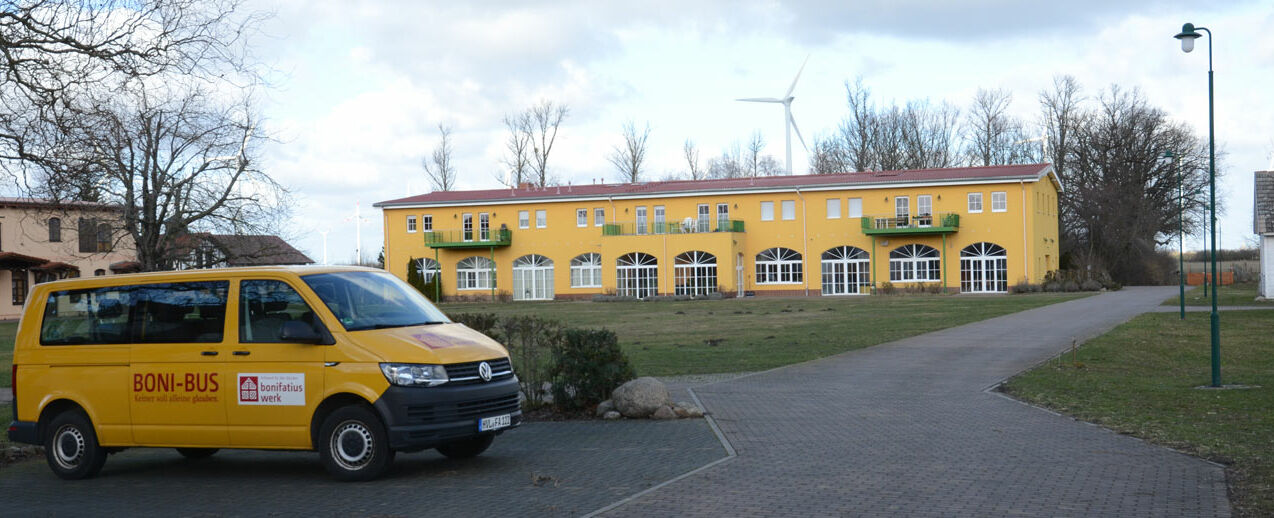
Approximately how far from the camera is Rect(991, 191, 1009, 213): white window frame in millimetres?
58406

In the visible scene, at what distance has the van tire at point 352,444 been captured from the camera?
9.17 meters

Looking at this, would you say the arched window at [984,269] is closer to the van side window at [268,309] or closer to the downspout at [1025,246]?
the downspout at [1025,246]

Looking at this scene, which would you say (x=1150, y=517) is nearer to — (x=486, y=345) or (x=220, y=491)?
(x=486, y=345)

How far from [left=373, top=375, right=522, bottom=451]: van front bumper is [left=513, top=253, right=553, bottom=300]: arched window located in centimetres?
5930

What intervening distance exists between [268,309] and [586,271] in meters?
58.2

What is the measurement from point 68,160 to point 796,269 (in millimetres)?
52100

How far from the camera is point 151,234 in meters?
32.8

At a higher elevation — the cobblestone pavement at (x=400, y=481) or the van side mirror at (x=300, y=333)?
the van side mirror at (x=300, y=333)

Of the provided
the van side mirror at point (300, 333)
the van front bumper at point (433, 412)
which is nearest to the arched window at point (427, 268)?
the van side mirror at point (300, 333)

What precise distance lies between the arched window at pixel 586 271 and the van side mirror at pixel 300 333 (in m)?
57.9

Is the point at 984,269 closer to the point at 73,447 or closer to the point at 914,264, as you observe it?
the point at 914,264

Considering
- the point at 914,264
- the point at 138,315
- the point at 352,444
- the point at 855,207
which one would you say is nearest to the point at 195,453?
the point at 138,315

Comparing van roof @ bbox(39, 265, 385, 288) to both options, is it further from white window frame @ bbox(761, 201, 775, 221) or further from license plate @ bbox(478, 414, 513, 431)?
white window frame @ bbox(761, 201, 775, 221)

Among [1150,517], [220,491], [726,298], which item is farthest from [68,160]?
[726,298]
